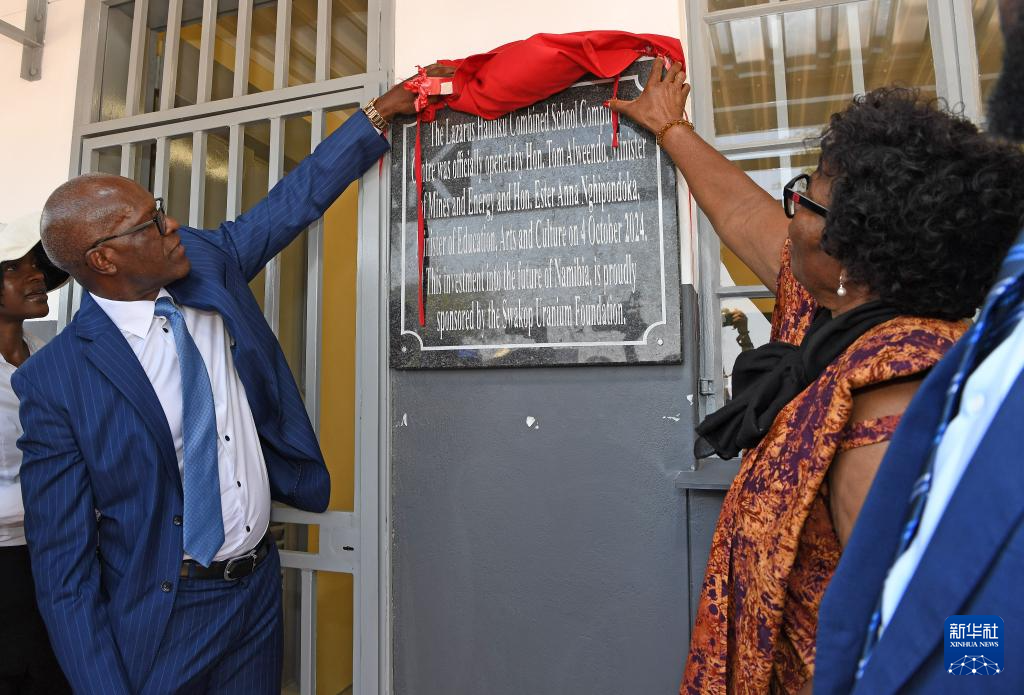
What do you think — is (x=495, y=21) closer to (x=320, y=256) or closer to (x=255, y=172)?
(x=320, y=256)

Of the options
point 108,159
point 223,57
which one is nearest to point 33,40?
point 108,159

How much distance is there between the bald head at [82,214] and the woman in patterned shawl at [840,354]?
141cm

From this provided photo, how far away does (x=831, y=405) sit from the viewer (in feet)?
3.01

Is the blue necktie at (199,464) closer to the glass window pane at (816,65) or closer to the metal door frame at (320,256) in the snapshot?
the metal door frame at (320,256)

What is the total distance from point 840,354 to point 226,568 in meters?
1.40

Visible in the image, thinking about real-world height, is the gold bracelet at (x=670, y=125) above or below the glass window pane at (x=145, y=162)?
below

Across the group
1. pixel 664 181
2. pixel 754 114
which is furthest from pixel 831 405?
pixel 754 114

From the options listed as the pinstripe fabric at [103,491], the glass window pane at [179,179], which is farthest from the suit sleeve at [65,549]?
the glass window pane at [179,179]

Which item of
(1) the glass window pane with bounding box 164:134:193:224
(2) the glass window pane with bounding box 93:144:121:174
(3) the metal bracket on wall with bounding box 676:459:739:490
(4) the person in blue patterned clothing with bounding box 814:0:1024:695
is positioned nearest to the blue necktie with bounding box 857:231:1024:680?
(4) the person in blue patterned clothing with bounding box 814:0:1024:695

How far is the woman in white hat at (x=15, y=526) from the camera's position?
1742 millimetres

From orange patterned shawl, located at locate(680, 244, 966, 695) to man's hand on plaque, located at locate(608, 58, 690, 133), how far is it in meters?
0.87

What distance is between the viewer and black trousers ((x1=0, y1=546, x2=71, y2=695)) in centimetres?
174

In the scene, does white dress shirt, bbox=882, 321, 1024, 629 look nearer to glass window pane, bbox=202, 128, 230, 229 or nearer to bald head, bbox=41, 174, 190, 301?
bald head, bbox=41, 174, 190, 301

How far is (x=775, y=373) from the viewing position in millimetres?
1119
